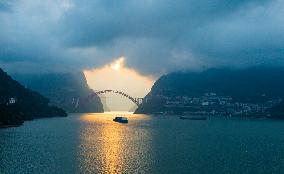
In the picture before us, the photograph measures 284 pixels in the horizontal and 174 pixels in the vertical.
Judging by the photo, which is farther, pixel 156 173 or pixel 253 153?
pixel 253 153

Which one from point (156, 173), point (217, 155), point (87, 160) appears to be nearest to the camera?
point (156, 173)

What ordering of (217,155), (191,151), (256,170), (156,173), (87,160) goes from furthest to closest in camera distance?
(191,151) → (217,155) → (87,160) → (256,170) → (156,173)

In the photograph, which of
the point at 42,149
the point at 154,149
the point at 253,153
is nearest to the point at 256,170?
the point at 253,153

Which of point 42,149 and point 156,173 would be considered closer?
point 156,173

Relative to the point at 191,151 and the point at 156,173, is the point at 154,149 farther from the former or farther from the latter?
the point at 156,173

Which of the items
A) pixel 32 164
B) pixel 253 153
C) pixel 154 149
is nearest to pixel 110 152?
pixel 154 149

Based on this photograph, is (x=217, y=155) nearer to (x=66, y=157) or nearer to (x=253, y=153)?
(x=253, y=153)

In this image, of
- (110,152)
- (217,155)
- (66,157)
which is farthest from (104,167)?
(217,155)

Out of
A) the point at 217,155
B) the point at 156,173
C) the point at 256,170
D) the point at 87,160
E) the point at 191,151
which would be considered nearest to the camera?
the point at 156,173
